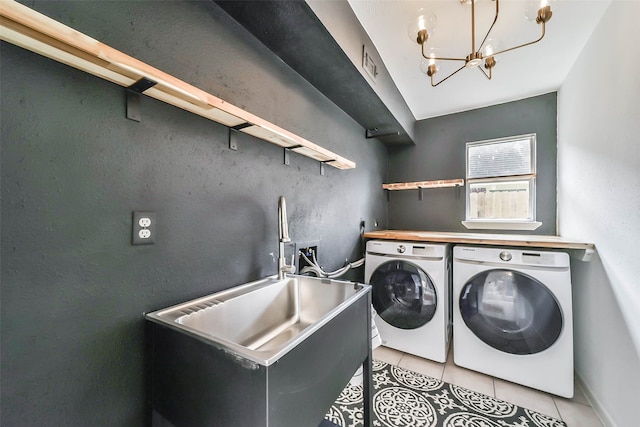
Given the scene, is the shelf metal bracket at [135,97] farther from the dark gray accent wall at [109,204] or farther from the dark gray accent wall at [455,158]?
the dark gray accent wall at [455,158]

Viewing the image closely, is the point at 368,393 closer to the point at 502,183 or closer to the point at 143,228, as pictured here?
the point at 143,228

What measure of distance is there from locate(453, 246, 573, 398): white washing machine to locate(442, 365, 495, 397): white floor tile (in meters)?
0.06

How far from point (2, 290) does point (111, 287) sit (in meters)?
0.22

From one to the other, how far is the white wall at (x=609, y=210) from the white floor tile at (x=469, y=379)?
1.87ft

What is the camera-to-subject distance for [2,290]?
0.57 meters

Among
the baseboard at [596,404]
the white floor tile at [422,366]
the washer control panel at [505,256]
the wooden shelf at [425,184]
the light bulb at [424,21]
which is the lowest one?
the white floor tile at [422,366]

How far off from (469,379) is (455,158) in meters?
2.33

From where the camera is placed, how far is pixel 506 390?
1.69m

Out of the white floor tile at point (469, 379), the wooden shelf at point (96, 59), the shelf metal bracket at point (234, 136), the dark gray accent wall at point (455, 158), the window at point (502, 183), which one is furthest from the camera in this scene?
the window at point (502, 183)

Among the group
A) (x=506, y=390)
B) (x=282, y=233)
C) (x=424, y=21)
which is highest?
(x=424, y=21)

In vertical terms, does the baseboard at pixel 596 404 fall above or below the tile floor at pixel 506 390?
above

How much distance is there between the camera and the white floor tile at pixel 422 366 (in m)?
1.87

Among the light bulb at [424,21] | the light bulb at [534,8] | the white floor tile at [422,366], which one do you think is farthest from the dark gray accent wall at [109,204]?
the white floor tile at [422,366]

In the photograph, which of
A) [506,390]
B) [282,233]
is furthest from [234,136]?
[506,390]
